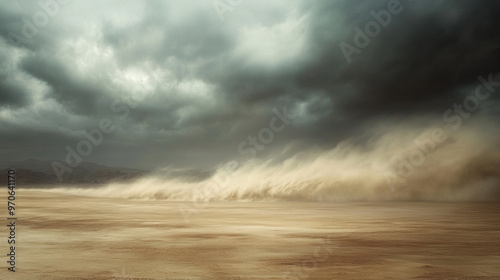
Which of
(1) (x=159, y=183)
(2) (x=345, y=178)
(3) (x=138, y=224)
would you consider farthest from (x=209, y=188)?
(3) (x=138, y=224)

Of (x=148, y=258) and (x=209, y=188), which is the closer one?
(x=148, y=258)

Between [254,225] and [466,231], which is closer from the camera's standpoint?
[466,231]

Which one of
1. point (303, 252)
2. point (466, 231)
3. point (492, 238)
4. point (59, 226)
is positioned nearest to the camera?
point (303, 252)

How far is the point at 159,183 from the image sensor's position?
48.6m

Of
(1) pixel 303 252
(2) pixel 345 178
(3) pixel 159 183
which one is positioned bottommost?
(1) pixel 303 252

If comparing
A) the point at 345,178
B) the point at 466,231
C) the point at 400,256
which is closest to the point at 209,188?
the point at 345,178

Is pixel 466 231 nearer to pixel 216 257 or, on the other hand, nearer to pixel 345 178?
pixel 216 257

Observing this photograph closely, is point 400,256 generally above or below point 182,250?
below

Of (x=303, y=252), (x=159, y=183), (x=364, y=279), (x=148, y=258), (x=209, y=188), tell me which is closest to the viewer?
(x=364, y=279)

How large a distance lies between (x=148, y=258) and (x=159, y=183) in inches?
1658

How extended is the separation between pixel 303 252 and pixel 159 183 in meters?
42.3

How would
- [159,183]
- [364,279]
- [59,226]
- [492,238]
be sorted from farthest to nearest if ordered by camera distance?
[159,183], [59,226], [492,238], [364,279]

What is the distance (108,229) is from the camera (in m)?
12.6

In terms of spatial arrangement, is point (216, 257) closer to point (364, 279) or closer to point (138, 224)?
point (364, 279)
